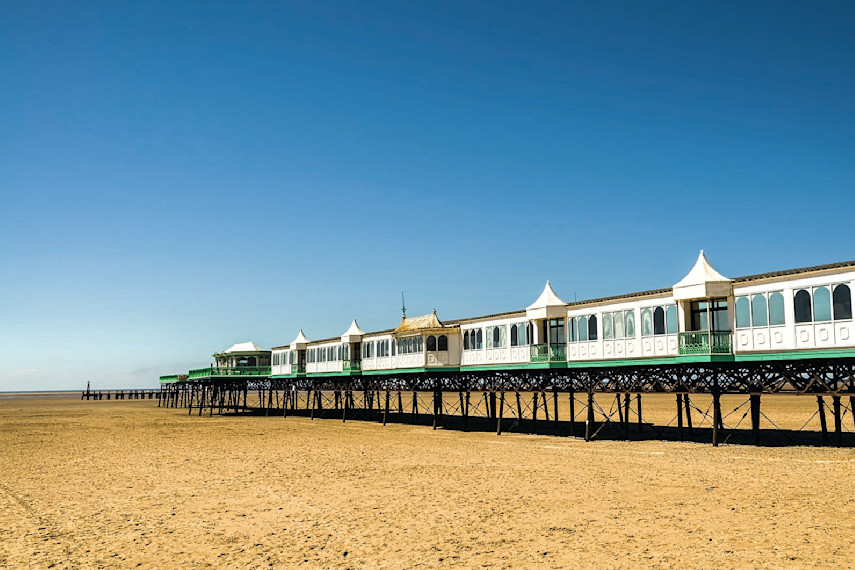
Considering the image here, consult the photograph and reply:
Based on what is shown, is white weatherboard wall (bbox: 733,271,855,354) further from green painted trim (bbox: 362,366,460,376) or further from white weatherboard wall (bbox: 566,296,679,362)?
green painted trim (bbox: 362,366,460,376)

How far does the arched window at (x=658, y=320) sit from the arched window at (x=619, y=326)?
150 centimetres

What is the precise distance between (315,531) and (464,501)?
175 inches

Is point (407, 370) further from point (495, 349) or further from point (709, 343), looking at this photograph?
point (709, 343)

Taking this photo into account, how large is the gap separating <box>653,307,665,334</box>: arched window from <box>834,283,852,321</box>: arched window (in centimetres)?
645

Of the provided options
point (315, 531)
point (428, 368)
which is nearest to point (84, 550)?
point (315, 531)

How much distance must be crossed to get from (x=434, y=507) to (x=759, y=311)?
15.0 metres

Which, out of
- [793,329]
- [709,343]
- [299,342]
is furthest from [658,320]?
[299,342]

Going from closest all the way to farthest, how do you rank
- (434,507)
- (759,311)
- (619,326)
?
(434,507)
(759,311)
(619,326)

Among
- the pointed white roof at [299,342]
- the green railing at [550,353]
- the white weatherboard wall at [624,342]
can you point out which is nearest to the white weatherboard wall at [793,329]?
the white weatherboard wall at [624,342]

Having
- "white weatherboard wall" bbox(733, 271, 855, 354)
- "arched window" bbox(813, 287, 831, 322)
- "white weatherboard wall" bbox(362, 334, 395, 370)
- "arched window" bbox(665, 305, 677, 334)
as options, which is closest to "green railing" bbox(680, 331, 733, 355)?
"white weatherboard wall" bbox(733, 271, 855, 354)

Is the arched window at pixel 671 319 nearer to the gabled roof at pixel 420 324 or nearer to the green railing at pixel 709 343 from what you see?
the green railing at pixel 709 343

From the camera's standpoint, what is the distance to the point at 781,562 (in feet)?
39.8

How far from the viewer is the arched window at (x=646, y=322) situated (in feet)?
93.8

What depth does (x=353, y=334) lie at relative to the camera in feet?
164
